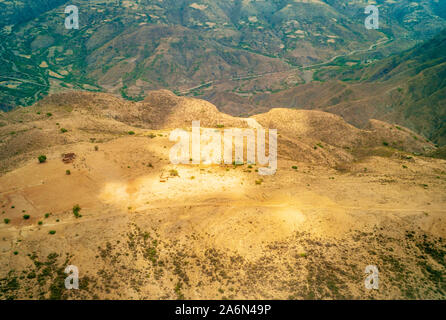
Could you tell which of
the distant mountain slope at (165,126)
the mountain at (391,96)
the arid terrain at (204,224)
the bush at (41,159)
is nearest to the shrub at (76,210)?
the arid terrain at (204,224)

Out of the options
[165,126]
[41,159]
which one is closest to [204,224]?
[41,159]

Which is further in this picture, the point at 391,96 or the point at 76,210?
the point at 391,96

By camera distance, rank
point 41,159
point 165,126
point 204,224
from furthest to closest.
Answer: point 165,126
point 41,159
point 204,224

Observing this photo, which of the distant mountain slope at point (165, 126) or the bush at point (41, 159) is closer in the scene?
the bush at point (41, 159)

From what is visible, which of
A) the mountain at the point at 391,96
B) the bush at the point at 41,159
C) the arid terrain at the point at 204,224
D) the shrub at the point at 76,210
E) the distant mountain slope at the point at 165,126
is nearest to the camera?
the arid terrain at the point at 204,224

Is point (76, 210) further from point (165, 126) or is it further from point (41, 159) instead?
point (165, 126)

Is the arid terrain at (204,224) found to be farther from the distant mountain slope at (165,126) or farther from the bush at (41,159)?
the distant mountain slope at (165,126)
